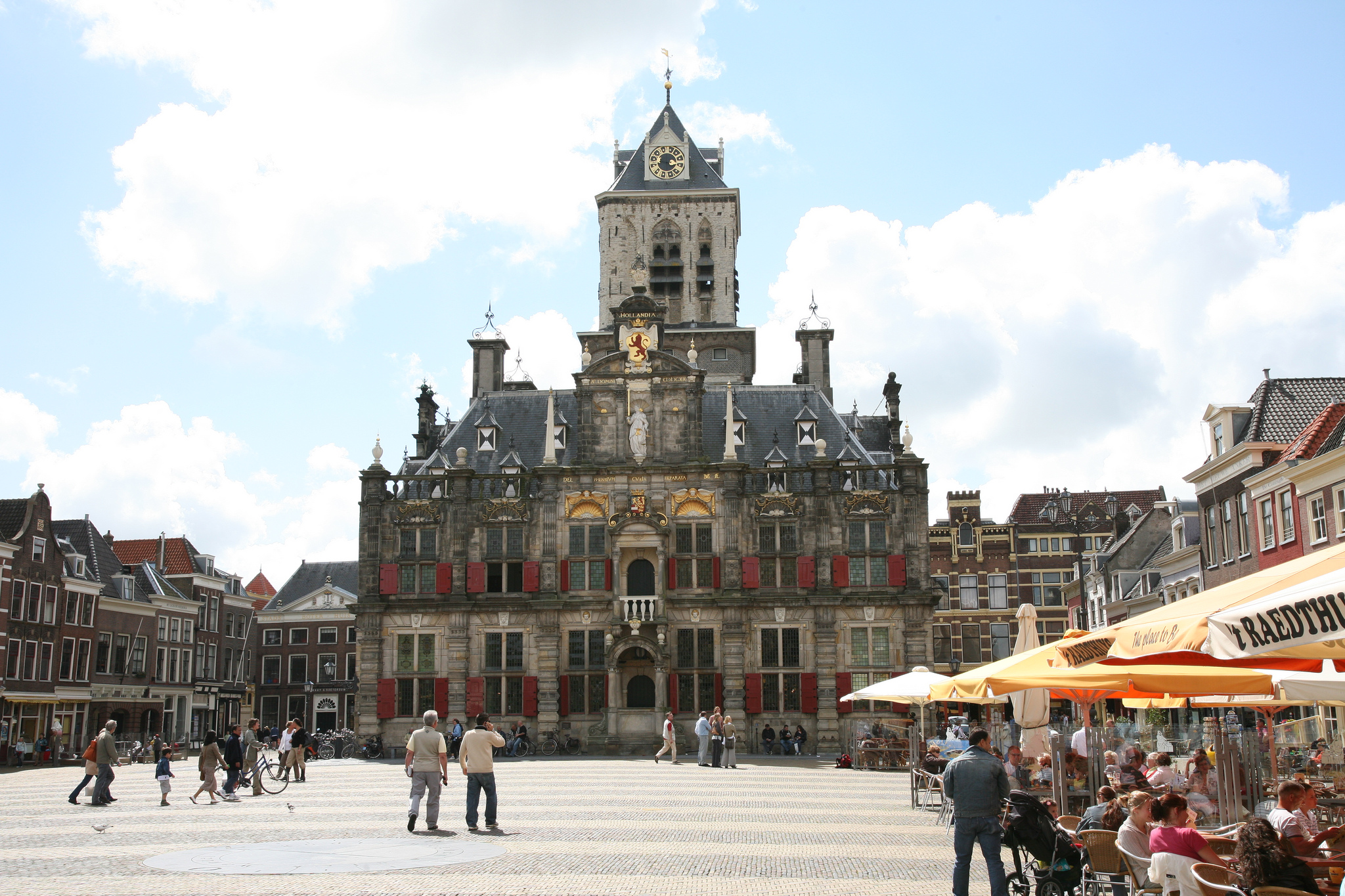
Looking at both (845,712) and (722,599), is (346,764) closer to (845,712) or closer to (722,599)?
(722,599)

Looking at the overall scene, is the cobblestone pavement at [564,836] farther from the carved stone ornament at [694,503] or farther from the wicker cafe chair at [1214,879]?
the carved stone ornament at [694,503]

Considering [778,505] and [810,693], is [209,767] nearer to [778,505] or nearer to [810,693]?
[810,693]

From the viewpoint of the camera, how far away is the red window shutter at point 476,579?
1804 inches

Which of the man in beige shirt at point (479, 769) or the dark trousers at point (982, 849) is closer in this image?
the dark trousers at point (982, 849)

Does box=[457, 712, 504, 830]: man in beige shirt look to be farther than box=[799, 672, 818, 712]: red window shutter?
No

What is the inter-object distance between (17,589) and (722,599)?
29901 millimetres

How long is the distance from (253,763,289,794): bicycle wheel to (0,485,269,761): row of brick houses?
23.1 metres

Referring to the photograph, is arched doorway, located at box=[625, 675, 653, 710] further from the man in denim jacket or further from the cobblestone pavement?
the man in denim jacket

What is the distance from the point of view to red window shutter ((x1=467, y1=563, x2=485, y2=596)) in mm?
45812

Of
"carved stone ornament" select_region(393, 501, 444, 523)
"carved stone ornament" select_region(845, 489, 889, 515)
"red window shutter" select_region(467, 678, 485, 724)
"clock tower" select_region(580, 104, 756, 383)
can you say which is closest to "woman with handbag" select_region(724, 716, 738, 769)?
"carved stone ornament" select_region(845, 489, 889, 515)

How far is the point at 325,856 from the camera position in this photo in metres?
14.6

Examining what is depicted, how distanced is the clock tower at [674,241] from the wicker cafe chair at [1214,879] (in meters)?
52.5

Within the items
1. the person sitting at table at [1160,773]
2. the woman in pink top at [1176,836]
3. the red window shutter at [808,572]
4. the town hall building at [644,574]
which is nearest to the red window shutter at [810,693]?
the town hall building at [644,574]

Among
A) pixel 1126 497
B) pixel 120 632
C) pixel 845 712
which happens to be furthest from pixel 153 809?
pixel 1126 497
